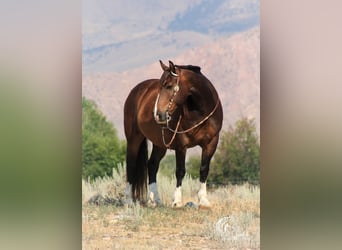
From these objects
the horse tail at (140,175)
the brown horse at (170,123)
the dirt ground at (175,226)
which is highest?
the brown horse at (170,123)

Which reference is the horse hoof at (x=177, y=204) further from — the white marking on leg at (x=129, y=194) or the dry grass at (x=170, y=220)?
the white marking on leg at (x=129, y=194)

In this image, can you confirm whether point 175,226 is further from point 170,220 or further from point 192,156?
point 192,156

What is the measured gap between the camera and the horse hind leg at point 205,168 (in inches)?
82.3

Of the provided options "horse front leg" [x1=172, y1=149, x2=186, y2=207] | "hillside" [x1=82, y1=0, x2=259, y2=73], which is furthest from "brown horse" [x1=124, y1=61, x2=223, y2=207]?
"hillside" [x1=82, y1=0, x2=259, y2=73]

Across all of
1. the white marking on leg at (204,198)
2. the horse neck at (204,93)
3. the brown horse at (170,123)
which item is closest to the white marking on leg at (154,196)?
the brown horse at (170,123)

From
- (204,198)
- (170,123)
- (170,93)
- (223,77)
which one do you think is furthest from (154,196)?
(223,77)

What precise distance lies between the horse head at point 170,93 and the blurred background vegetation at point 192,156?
0.20 m

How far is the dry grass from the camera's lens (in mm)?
2066

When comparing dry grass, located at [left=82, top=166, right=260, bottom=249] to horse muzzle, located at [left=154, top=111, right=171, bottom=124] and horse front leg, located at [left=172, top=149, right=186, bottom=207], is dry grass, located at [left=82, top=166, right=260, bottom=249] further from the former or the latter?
horse muzzle, located at [left=154, top=111, right=171, bottom=124]

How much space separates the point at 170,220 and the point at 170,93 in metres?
0.58

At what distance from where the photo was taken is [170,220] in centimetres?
210

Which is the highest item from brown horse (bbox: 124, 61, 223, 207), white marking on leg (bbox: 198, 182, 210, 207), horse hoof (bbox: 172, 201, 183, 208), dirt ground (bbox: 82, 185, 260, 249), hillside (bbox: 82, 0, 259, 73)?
hillside (bbox: 82, 0, 259, 73)

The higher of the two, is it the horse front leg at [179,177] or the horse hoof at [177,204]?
the horse front leg at [179,177]

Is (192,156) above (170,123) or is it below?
below
